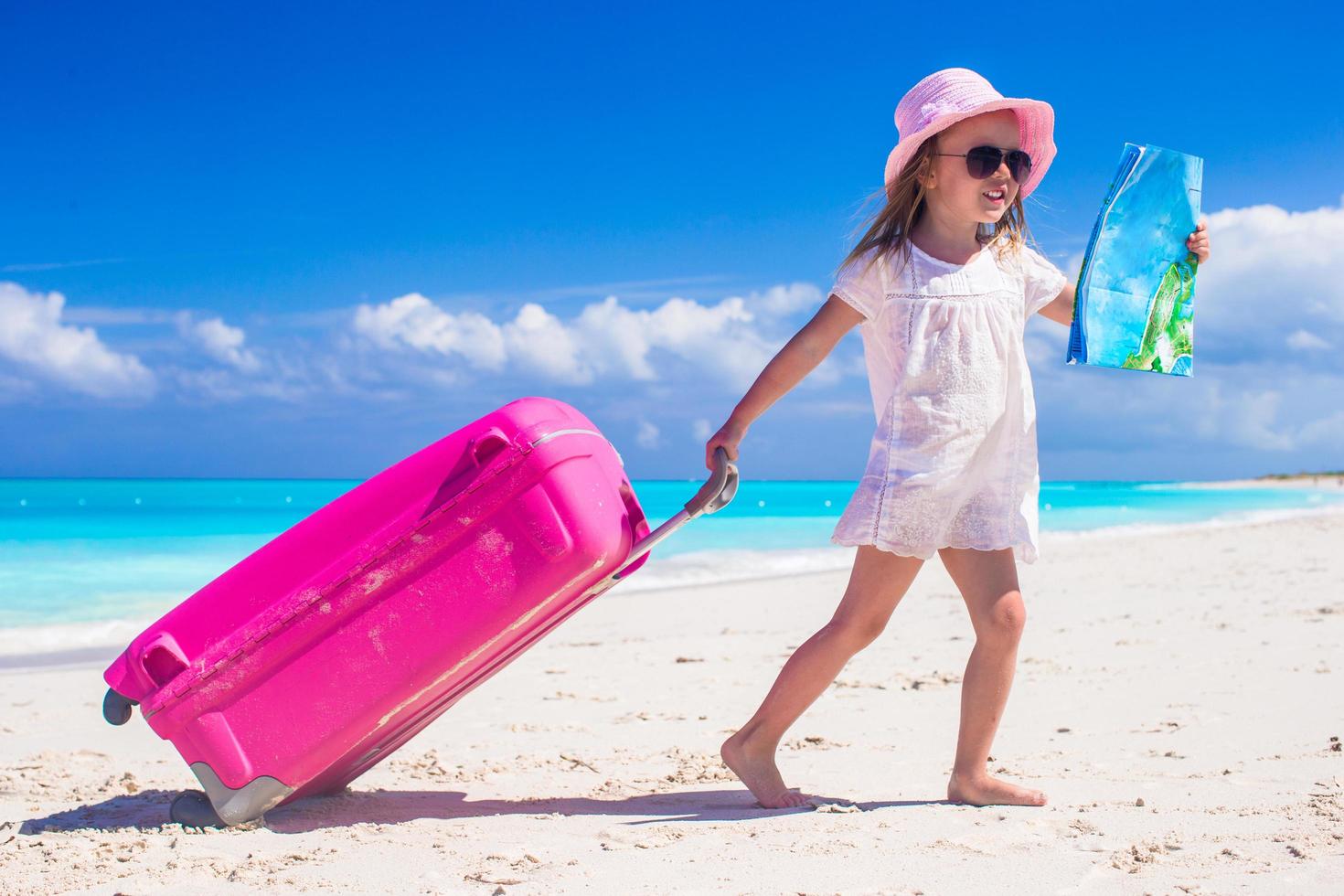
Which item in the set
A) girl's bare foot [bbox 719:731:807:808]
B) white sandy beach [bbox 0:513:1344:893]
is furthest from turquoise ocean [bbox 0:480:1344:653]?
girl's bare foot [bbox 719:731:807:808]

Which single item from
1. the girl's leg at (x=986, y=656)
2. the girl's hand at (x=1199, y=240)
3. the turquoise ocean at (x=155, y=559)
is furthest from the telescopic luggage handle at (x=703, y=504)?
the turquoise ocean at (x=155, y=559)

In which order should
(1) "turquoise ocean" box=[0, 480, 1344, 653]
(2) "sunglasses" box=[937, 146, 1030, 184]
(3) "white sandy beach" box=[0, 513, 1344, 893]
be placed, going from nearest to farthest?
(3) "white sandy beach" box=[0, 513, 1344, 893], (2) "sunglasses" box=[937, 146, 1030, 184], (1) "turquoise ocean" box=[0, 480, 1344, 653]

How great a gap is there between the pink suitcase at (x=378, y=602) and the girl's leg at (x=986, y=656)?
26.5 inches

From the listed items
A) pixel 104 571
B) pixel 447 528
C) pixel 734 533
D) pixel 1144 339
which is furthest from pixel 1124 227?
pixel 734 533

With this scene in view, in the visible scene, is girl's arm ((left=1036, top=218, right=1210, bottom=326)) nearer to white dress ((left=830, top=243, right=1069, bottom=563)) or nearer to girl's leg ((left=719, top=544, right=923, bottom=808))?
white dress ((left=830, top=243, right=1069, bottom=563))

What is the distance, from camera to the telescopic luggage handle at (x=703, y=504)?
2.15m

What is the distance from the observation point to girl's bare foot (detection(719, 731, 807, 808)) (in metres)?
2.38

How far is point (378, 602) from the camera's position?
211cm

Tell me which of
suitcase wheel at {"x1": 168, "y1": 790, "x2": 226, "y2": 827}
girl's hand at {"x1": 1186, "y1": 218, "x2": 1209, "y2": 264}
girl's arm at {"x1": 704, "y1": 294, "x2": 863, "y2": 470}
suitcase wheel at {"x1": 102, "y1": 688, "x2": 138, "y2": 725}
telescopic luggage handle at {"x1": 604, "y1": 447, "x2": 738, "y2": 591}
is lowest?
suitcase wheel at {"x1": 168, "y1": 790, "x2": 226, "y2": 827}

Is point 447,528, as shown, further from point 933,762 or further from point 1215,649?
point 1215,649

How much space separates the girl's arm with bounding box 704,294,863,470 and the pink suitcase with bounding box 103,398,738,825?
10.3 inches

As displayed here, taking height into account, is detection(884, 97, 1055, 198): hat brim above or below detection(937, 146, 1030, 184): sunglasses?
above

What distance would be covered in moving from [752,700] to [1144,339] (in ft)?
6.79

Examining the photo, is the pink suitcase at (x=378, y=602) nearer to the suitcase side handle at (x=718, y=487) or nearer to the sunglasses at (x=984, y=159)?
the suitcase side handle at (x=718, y=487)
